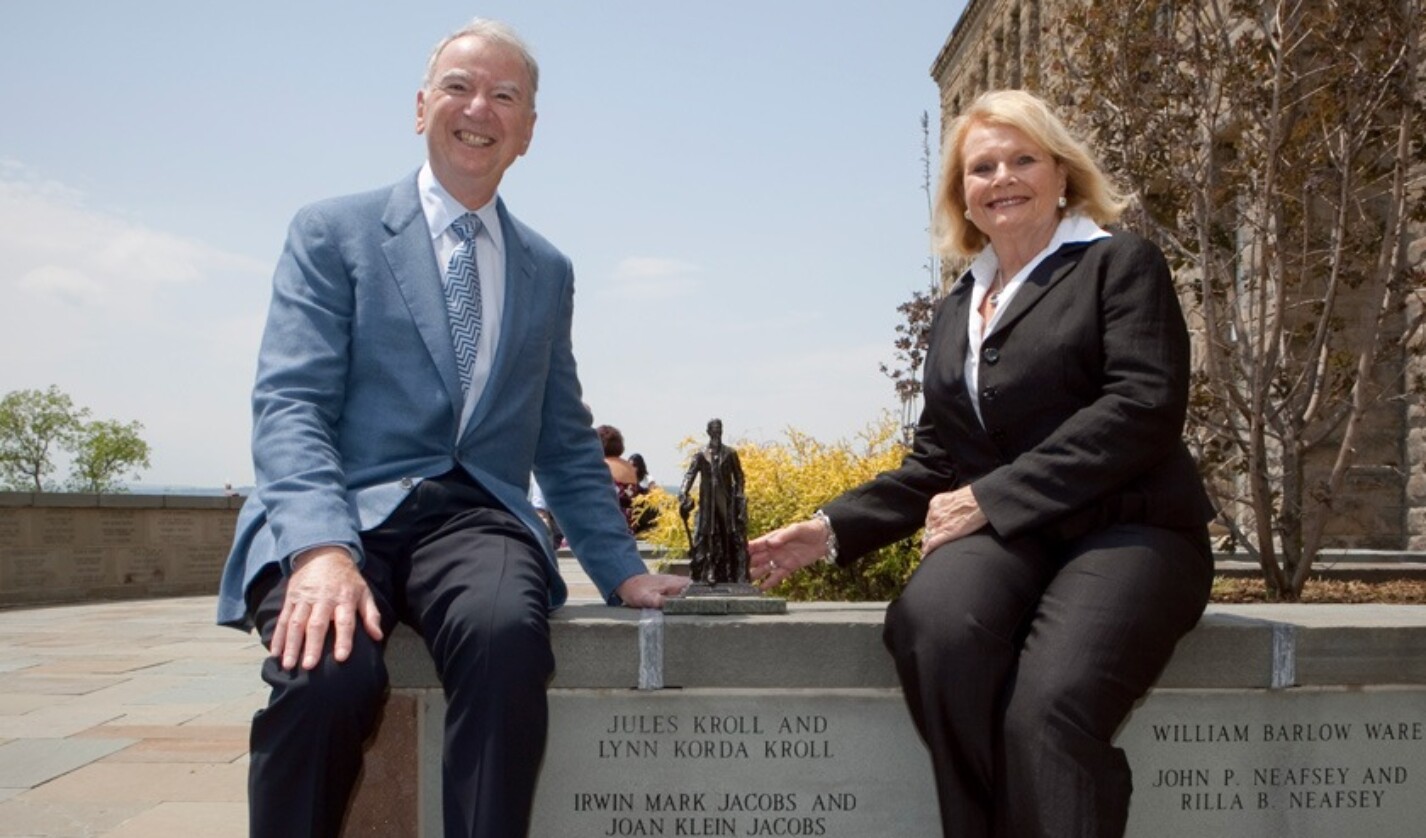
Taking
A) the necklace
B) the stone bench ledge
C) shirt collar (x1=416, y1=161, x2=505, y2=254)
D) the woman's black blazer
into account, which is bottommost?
the stone bench ledge

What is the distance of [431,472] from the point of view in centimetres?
326

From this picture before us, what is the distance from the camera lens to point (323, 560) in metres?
2.81

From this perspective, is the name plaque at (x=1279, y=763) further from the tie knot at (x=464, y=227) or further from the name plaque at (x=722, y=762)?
the tie knot at (x=464, y=227)

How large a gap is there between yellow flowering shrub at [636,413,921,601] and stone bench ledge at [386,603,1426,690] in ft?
8.44

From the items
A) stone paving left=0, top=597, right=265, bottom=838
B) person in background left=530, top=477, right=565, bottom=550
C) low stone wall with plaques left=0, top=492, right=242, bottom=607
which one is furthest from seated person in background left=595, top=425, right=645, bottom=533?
low stone wall with plaques left=0, top=492, right=242, bottom=607

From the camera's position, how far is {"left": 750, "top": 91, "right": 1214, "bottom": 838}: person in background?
2.77m

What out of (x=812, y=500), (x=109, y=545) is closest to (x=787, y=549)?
(x=812, y=500)

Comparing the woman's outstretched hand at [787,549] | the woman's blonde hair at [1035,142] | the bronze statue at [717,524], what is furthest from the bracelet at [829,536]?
the woman's blonde hair at [1035,142]

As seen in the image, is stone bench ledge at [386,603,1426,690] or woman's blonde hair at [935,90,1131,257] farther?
woman's blonde hair at [935,90,1131,257]

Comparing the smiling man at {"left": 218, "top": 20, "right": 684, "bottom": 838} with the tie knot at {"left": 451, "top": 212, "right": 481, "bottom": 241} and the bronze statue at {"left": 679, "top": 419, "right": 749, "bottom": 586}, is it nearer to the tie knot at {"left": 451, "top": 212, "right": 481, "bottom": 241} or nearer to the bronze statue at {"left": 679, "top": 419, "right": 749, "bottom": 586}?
the tie knot at {"left": 451, "top": 212, "right": 481, "bottom": 241}

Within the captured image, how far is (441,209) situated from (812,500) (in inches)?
151

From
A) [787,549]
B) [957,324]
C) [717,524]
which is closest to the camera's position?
[957,324]

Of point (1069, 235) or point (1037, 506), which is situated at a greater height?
point (1069, 235)

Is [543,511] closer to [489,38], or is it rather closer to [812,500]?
[812,500]
